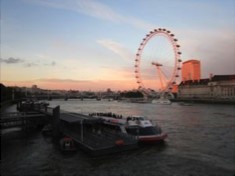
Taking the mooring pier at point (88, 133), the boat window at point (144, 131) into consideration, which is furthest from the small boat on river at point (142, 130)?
the mooring pier at point (88, 133)

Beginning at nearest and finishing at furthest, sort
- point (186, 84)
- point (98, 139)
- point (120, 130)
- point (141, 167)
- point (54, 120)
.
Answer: point (141, 167)
point (98, 139)
point (120, 130)
point (54, 120)
point (186, 84)

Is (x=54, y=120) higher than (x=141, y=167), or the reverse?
(x=54, y=120)

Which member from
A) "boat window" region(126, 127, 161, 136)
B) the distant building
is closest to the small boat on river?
"boat window" region(126, 127, 161, 136)

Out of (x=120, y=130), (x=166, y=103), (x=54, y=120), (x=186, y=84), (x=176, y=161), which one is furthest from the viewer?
(x=186, y=84)

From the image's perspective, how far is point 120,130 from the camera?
31547 millimetres

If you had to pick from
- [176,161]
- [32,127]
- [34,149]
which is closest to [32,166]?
[34,149]

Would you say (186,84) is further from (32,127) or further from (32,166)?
(32,166)

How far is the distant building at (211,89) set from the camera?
453ft

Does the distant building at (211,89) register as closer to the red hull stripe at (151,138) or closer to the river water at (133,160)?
the red hull stripe at (151,138)

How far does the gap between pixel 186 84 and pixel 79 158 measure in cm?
15844

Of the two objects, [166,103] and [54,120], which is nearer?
[54,120]

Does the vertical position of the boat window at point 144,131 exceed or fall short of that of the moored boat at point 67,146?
A: it exceeds it

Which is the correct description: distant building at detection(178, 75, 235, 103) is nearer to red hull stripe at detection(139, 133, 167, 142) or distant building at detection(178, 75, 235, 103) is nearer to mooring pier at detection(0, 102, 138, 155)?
mooring pier at detection(0, 102, 138, 155)

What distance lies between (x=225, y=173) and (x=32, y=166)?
1281 centimetres
